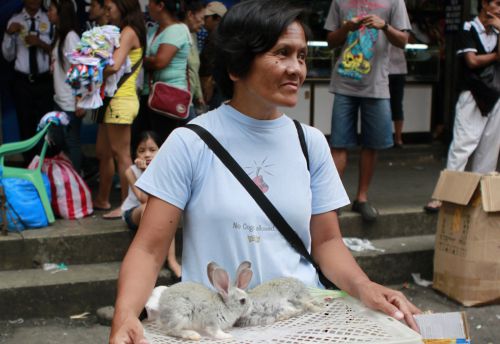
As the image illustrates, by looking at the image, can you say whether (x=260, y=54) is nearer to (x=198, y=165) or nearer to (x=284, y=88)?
(x=284, y=88)

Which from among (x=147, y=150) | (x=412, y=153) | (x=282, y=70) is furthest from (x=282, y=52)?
(x=412, y=153)

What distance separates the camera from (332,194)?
2197 mm

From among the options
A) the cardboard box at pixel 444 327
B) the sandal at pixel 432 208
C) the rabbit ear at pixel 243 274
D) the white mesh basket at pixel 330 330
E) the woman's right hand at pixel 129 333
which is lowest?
the sandal at pixel 432 208

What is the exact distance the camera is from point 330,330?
171 cm

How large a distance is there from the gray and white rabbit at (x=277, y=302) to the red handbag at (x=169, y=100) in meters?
3.72

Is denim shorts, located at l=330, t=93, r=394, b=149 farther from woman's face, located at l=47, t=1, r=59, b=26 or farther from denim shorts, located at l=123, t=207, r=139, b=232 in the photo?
woman's face, located at l=47, t=1, r=59, b=26

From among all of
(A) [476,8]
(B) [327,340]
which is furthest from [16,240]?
(A) [476,8]

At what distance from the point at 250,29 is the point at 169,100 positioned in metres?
3.58

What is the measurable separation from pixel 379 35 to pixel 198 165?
375cm

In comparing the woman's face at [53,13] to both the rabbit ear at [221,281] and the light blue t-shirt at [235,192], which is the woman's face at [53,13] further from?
the rabbit ear at [221,281]

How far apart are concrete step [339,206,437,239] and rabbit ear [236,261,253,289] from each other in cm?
384

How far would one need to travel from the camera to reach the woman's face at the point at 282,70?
2.00 m

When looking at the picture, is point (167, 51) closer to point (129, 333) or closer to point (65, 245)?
point (65, 245)

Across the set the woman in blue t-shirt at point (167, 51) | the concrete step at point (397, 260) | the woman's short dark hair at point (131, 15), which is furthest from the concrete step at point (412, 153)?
the woman's short dark hair at point (131, 15)
